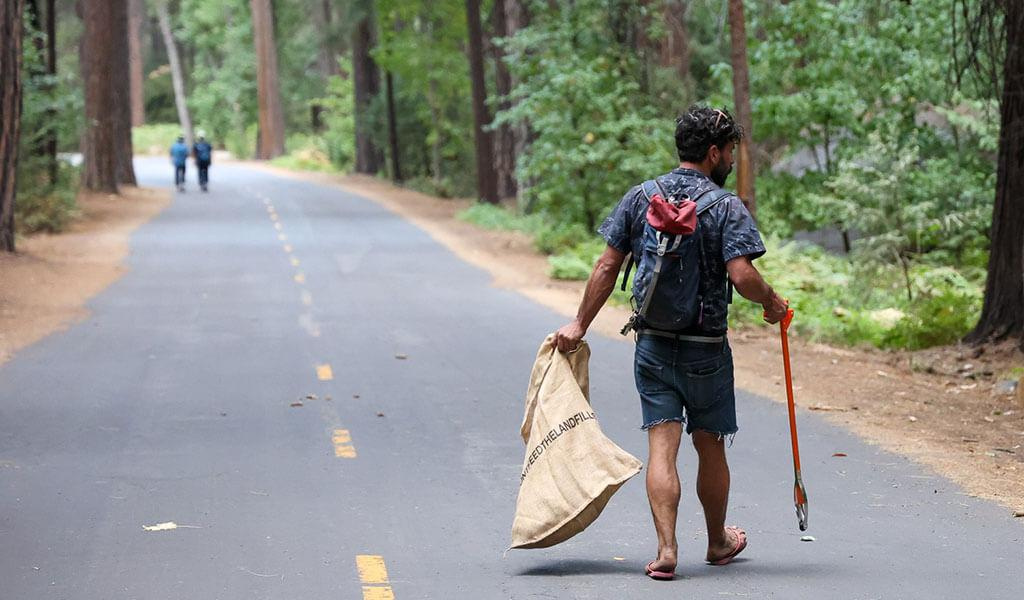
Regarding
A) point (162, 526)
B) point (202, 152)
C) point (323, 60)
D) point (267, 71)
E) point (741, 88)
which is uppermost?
point (323, 60)

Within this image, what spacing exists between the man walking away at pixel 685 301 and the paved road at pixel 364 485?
53 cm

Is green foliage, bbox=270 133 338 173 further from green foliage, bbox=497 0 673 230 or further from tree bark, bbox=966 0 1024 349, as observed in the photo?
tree bark, bbox=966 0 1024 349

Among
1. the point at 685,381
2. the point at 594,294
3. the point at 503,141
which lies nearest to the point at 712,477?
→ the point at 685,381

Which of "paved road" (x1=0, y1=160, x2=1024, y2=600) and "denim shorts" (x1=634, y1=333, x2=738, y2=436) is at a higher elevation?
"denim shorts" (x1=634, y1=333, x2=738, y2=436)

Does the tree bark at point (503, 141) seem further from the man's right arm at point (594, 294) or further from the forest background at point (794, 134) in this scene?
the man's right arm at point (594, 294)

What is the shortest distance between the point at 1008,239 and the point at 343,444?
7.56 meters

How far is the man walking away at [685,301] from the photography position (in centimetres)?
591

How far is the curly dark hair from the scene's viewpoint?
19.7 feet

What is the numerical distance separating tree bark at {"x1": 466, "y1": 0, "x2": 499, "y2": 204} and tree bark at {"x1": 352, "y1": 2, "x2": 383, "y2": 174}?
1573 cm

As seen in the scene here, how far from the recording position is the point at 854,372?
1335 cm

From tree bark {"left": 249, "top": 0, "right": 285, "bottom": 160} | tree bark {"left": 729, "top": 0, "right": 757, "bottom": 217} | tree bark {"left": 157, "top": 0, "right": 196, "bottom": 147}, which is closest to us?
tree bark {"left": 729, "top": 0, "right": 757, "bottom": 217}

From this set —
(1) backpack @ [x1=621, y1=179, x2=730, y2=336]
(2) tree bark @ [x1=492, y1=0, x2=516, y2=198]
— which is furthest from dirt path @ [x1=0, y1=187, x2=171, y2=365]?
(2) tree bark @ [x1=492, y1=0, x2=516, y2=198]

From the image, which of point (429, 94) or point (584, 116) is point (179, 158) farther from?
point (584, 116)

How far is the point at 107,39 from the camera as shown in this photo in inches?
1590
